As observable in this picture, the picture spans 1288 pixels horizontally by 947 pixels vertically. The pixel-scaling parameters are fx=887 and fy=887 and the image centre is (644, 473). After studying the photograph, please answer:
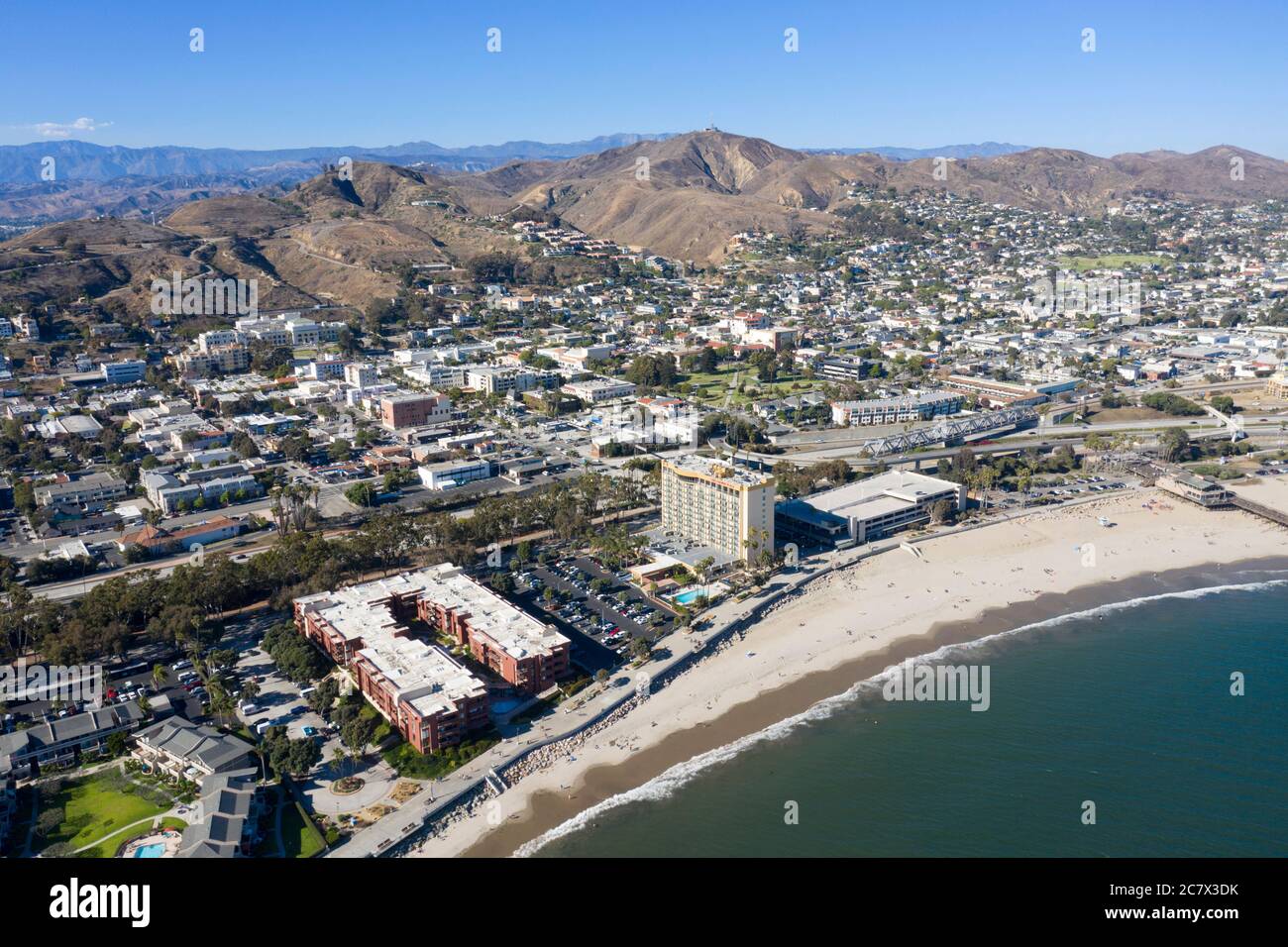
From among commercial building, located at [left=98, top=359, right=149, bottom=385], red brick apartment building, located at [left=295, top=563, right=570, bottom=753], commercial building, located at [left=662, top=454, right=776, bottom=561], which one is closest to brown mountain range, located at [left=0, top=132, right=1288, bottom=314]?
commercial building, located at [left=98, top=359, right=149, bottom=385]

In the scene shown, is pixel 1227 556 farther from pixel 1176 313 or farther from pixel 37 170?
pixel 37 170

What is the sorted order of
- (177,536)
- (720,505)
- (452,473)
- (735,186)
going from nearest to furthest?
(720,505) → (177,536) → (452,473) → (735,186)

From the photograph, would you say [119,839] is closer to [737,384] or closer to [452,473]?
[452,473]

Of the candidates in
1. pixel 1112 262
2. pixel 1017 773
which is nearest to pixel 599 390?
pixel 1017 773

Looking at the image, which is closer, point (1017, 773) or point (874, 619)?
point (1017, 773)

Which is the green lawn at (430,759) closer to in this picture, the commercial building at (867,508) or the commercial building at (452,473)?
the commercial building at (867,508)

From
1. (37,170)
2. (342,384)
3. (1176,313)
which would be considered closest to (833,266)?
(1176,313)
